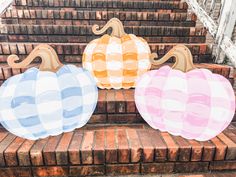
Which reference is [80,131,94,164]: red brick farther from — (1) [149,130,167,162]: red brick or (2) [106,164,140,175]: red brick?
(1) [149,130,167,162]: red brick

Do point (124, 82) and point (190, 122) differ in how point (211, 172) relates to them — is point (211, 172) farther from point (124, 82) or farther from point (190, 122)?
point (124, 82)

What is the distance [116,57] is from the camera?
1.71 meters

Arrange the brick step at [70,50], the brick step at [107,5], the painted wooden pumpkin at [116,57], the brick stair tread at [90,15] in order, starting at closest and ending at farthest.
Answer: the painted wooden pumpkin at [116,57], the brick step at [70,50], the brick stair tread at [90,15], the brick step at [107,5]

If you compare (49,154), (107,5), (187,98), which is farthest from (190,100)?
(107,5)

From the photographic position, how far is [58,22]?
316 cm

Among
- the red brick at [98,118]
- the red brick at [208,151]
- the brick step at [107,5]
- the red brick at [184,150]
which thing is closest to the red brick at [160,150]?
the red brick at [184,150]

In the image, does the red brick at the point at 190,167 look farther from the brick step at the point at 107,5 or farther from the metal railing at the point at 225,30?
the brick step at the point at 107,5

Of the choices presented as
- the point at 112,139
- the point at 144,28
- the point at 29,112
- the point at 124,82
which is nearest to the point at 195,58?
the point at 144,28

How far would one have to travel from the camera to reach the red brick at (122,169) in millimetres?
1438

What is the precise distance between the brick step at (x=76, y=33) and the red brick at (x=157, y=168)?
6.36 feet

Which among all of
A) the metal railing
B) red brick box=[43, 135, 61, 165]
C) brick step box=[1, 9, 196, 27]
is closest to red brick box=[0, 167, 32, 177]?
→ red brick box=[43, 135, 61, 165]

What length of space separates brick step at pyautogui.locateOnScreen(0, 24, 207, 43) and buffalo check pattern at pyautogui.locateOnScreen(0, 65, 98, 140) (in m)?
1.71

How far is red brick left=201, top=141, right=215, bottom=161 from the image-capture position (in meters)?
1.42

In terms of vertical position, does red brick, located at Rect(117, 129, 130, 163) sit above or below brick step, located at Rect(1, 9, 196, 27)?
below
